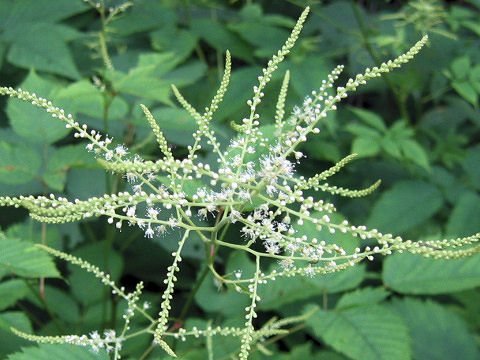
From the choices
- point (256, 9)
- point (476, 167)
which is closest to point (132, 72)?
point (256, 9)

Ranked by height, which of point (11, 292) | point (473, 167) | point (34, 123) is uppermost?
point (34, 123)

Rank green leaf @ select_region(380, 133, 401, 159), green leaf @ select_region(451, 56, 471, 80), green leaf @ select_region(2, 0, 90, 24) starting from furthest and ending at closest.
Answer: green leaf @ select_region(451, 56, 471, 80), green leaf @ select_region(380, 133, 401, 159), green leaf @ select_region(2, 0, 90, 24)

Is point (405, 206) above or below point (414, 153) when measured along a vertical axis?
below

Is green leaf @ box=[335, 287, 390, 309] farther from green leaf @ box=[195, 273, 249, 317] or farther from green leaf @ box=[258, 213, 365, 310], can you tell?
green leaf @ box=[195, 273, 249, 317]

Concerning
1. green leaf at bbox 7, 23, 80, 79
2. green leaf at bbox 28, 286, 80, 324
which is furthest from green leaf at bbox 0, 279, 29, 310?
green leaf at bbox 7, 23, 80, 79

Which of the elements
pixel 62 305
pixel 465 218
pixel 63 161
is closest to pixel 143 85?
pixel 63 161

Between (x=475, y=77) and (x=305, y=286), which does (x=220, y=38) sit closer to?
(x=475, y=77)

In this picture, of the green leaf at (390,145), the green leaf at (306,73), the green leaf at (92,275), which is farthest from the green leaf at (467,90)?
the green leaf at (92,275)
